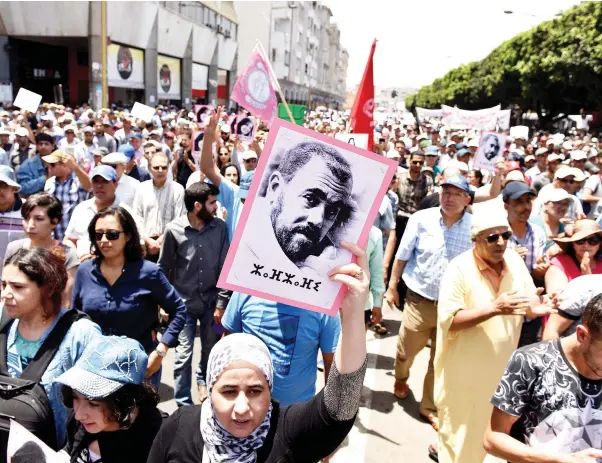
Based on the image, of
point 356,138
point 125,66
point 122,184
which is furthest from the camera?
point 125,66

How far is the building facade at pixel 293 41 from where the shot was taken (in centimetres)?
6041

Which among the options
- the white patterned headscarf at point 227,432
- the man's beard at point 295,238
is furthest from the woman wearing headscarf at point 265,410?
the man's beard at point 295,238

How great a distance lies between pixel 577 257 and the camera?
3506 mm

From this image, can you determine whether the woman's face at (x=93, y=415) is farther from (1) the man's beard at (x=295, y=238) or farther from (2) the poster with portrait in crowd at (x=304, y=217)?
(1) the man's beard at (x=295, y=238)

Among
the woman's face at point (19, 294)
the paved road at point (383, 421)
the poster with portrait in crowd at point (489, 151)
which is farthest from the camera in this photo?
the poster with portrait in crowd at point (489, 151)

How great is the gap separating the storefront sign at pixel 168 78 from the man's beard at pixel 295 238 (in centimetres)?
3453

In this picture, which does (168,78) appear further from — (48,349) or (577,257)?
(48,349)

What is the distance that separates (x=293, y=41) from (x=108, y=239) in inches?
2642

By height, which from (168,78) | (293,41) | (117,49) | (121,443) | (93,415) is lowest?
(121,443)

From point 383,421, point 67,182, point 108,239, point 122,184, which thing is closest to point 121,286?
Answer: point 108,239

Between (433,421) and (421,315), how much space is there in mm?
816

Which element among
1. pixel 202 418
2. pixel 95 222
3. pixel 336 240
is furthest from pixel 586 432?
pixel 95 222

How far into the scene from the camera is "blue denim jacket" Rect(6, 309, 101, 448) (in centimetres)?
238

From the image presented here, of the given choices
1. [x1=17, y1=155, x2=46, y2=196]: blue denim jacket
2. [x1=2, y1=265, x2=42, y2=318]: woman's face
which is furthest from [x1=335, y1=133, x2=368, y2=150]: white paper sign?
[x1=17, y1=155, x2=46, y2=196]: blue denim jacket
